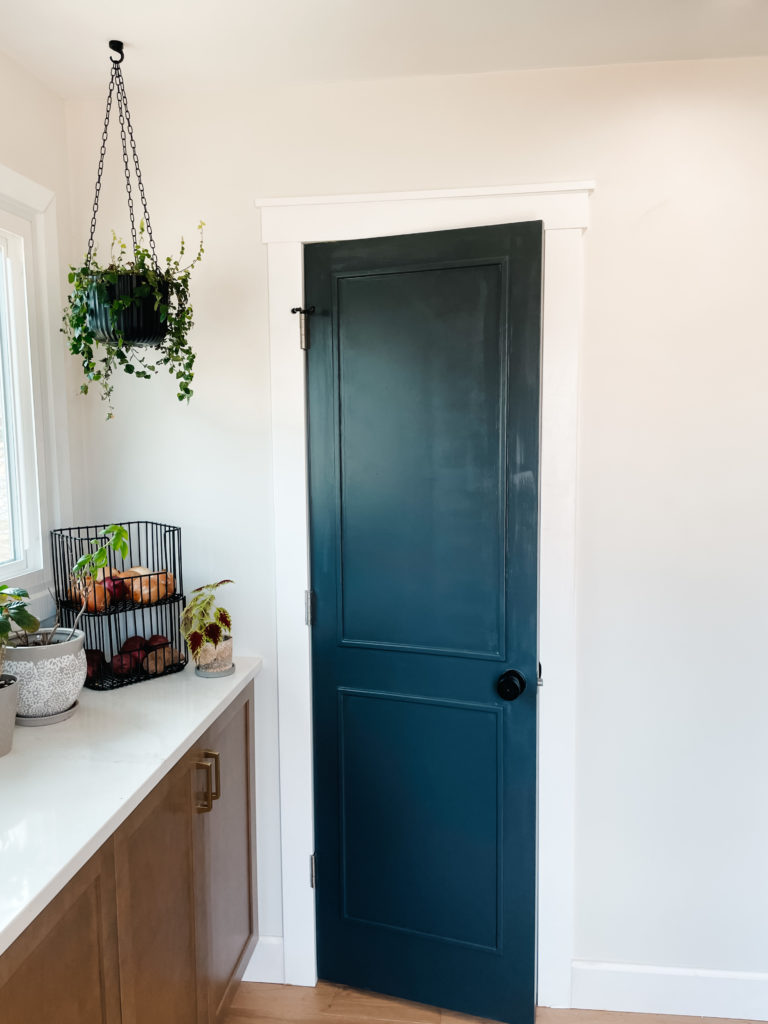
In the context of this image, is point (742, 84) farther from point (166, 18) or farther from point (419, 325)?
point (166, 18)

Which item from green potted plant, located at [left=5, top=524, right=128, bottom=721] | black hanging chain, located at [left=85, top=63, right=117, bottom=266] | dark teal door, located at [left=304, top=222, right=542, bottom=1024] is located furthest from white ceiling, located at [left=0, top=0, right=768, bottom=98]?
green potted plant, located at [left=5, top=524, right=128, bottom=721]

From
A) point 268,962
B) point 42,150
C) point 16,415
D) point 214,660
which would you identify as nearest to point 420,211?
point 42,150

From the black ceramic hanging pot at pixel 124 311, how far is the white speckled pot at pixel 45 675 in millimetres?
735

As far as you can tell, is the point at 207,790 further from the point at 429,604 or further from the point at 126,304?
the point at 126,304

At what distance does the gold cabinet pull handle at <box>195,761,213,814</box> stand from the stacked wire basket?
329mm

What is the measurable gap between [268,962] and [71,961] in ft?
3.90

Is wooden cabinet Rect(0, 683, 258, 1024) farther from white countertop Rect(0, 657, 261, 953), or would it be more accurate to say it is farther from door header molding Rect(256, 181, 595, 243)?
door header molding Rect(256, 181, 595, 243)

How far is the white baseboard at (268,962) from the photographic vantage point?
83.0 inches

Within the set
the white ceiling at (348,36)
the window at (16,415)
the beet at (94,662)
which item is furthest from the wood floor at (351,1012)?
the white ceiling at (348,36)

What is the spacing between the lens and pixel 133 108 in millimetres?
2000

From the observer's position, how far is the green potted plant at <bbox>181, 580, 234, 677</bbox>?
1.87m

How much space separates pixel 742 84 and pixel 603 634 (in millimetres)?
1481

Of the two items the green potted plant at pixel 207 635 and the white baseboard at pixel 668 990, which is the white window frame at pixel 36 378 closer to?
the green potted plant at pixel 207 635

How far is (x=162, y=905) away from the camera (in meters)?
1.44
